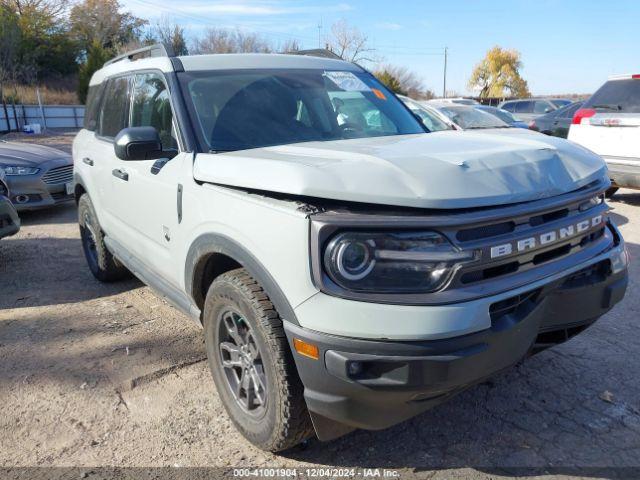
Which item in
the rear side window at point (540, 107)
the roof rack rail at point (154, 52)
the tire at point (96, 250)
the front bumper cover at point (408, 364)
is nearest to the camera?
the front bumper cover at point (408, 364)

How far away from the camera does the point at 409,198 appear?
6.79 feet

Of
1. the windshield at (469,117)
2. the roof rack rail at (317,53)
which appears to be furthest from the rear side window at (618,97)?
the roof rack rail at (317,53)

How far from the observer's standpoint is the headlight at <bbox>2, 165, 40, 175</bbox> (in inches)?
313

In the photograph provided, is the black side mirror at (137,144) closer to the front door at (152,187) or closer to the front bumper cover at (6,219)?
the front door at (152,187)

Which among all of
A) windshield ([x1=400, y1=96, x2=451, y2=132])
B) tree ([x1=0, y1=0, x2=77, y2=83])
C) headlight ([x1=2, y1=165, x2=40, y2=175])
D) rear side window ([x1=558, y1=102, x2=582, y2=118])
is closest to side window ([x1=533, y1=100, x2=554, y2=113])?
rear side window ([x1=558, y1=102, x2=582, y2=118])

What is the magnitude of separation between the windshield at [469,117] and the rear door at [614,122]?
2179 millimetres

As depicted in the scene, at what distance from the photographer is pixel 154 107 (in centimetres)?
365

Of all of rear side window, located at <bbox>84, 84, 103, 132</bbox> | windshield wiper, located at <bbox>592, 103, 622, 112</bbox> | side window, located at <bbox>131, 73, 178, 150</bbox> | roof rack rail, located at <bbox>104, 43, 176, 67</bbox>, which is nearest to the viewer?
side window, located at <bbox>131, 73, 178, 150</bbox>

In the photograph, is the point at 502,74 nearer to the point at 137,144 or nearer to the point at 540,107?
the point at 540,107

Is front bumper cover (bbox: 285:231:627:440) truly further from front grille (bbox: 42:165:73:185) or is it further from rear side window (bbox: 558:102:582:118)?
rear side window (bbox: 558:102:582:118)

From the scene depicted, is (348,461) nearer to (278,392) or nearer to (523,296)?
(278,392)

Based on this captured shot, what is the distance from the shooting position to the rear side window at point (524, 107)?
2062 cm

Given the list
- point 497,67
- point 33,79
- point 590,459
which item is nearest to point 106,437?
point 590,459

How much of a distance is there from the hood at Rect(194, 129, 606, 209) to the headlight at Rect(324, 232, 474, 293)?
0.14 meters
